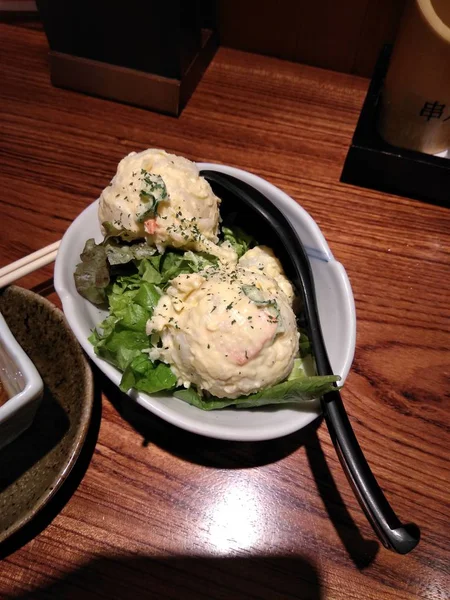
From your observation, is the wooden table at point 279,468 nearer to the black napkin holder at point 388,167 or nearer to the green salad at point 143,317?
the black napkin holder at point 388,167

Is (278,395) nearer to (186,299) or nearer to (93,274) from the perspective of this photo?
(186,299)

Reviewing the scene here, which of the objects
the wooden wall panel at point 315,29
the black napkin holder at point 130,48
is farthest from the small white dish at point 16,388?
the wooden wall panel at point 315,29

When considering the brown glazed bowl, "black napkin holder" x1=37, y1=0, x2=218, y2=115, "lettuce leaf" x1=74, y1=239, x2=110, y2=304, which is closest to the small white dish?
the brown glazed bowl

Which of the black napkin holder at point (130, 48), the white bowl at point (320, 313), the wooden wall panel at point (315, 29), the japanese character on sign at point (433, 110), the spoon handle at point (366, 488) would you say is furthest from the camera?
the wooden wall panel at point (315, 29)

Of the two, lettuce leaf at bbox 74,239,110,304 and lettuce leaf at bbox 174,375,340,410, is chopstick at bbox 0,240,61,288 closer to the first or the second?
lettuce leaf at bbox 74,239,110,304


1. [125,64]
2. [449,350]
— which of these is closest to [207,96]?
[125,64]

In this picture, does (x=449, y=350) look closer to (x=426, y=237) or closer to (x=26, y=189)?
(x=426, y=237)
